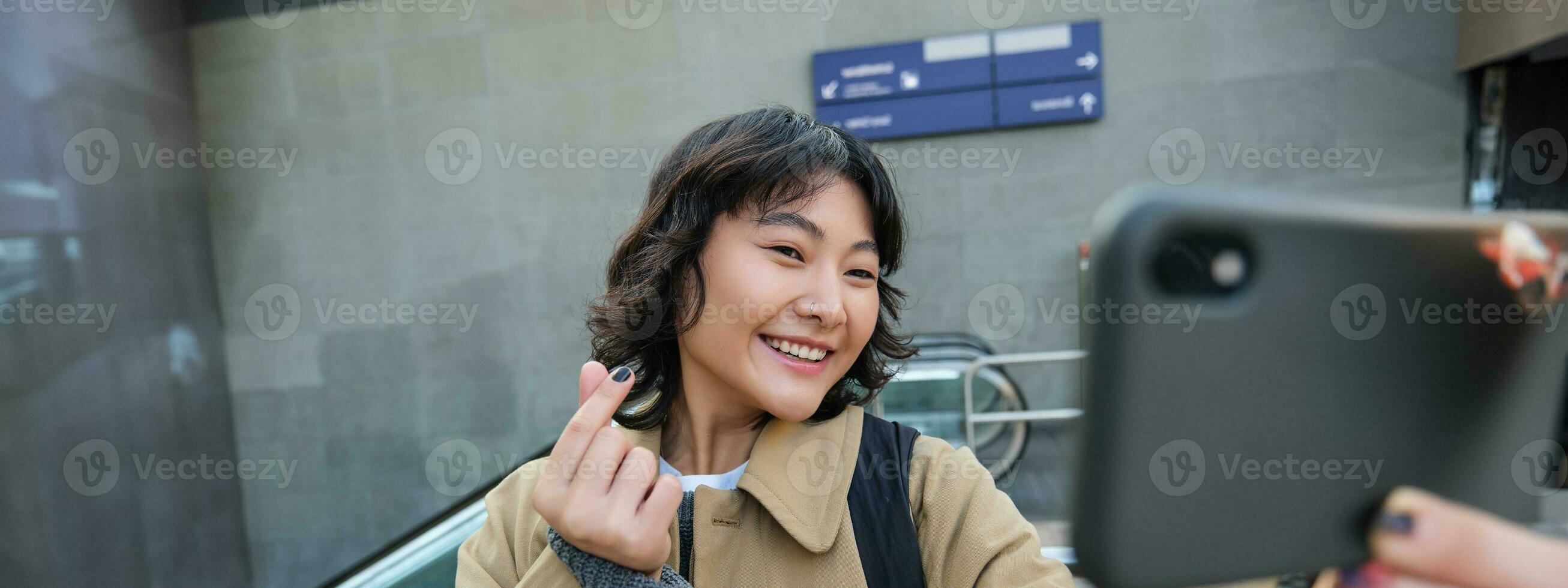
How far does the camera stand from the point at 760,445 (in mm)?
1134

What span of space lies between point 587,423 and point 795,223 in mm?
385

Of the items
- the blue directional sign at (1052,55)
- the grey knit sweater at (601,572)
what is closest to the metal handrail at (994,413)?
the blue directional sign at (1052,55)

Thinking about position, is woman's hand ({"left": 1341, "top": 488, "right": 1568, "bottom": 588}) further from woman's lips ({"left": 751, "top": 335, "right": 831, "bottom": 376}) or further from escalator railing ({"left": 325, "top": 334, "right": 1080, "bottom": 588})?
escalator railing ({"left": 325, "top": 334, "right": 1080, "bottom": 588})

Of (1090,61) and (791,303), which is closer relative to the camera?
(791,303)

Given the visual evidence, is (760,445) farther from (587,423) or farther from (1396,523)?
(1396,523)

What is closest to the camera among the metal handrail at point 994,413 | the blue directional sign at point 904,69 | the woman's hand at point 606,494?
the woman's hand at point 606,494

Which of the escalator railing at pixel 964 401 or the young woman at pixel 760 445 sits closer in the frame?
the young woman at pixel 760 445

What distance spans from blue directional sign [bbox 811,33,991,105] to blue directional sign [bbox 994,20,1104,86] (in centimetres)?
14

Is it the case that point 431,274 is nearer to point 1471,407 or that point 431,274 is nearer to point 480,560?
point 480,560

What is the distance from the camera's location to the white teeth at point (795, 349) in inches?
43.3

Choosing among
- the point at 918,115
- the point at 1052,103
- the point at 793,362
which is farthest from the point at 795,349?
the point at 1052,103

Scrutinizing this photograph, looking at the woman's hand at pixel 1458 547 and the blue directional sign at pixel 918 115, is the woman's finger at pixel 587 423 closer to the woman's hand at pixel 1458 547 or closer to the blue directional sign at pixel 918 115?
the woman's hand at pixel 1458 547

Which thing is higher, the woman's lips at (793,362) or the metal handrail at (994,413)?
the woman's lips at (793,362)

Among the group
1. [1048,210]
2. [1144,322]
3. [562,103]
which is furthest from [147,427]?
[1144,322]
